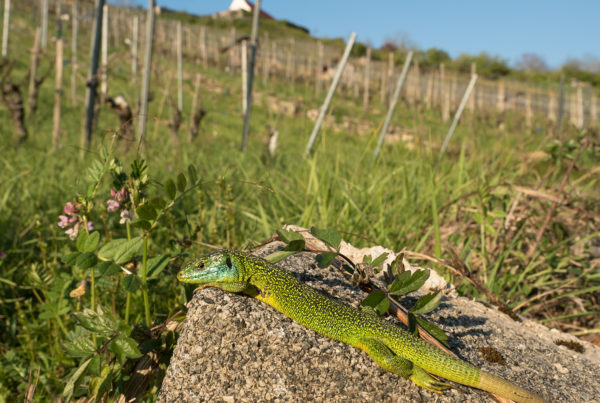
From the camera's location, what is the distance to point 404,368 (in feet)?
4.88

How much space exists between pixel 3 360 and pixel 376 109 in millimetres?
25240

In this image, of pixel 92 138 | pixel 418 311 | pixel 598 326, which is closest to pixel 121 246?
pixel 418 311

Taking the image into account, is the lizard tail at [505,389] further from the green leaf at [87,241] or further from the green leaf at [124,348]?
the green leaf at [87,241]

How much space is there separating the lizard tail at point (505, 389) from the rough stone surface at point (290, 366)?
0.19ft

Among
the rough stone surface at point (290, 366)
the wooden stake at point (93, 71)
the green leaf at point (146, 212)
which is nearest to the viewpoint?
the rough stone surface at point (290, 366)

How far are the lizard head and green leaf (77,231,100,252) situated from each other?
387mm

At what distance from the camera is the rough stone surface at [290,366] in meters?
1.43

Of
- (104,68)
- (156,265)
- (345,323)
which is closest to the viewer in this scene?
(345,323)

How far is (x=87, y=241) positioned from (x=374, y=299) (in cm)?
120

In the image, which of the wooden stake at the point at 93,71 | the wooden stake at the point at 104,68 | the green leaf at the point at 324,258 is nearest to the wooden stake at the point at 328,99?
the wooden stake at the point at 93,71

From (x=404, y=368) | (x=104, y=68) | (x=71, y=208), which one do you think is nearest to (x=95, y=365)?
(x=71, y=208)

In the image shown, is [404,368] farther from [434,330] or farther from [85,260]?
[85,260]

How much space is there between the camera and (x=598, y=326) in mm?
Result: 3049

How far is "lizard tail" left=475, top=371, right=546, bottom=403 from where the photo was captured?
1.48m
